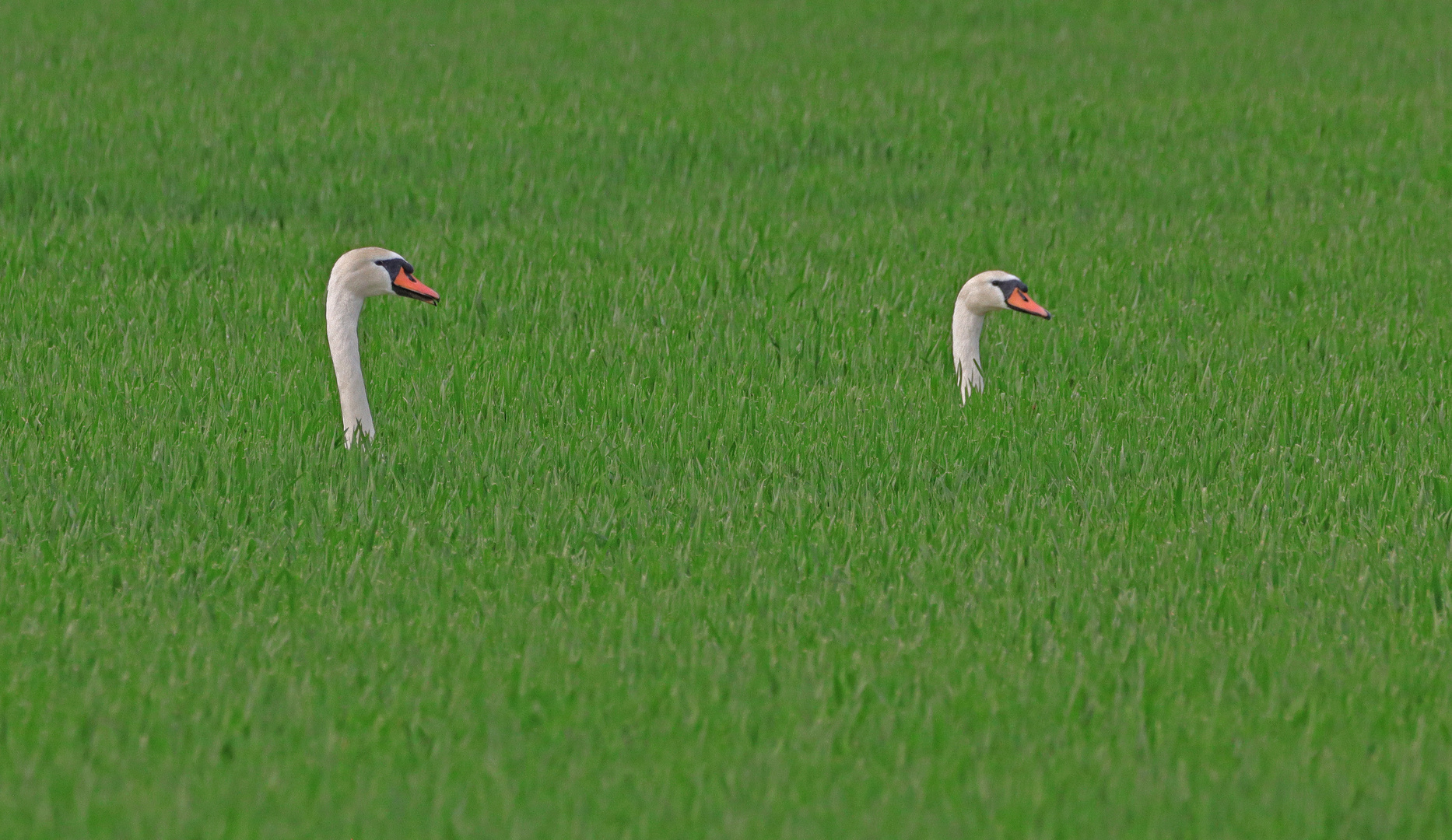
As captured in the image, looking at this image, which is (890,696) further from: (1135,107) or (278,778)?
(1135,107)

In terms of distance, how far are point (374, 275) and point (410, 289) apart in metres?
0.18

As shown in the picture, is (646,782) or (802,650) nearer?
(646,782)

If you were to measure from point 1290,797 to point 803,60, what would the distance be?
54.5 ft

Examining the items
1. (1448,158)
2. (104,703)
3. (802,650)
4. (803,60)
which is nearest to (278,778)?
(104,703)

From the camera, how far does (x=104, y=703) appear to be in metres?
4.93

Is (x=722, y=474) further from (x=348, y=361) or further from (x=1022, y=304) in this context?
(x=1022, y=304)

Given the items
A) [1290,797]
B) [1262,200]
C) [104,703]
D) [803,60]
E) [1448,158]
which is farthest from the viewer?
[803,60]

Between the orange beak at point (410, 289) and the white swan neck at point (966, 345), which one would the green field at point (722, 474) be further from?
the orange beak at point (410, 289)

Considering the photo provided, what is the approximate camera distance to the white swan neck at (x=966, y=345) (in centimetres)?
878

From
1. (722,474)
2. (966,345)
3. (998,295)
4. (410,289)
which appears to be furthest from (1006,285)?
(410,289)

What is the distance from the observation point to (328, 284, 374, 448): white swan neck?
7574 mm

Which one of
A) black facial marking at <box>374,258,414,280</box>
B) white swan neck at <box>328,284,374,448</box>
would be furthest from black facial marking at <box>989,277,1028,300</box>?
white swan neck at <box>328,284,374,448</box>

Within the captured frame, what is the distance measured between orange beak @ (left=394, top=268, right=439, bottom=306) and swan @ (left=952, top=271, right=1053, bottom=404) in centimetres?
264

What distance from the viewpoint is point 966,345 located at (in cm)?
884
